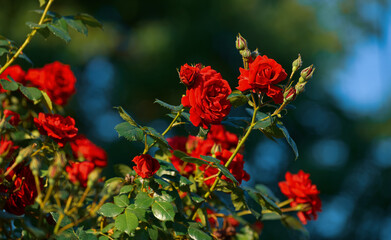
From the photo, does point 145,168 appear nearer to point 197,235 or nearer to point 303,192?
point 197,235

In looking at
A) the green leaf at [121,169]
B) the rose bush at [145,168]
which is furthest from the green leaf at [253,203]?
the green leaf at [121,169]

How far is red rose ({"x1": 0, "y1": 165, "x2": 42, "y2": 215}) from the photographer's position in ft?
2.51

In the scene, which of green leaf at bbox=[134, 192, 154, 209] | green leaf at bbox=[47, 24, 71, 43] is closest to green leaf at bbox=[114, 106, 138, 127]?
green leaf at bbox=[134, 192, 154, 209]

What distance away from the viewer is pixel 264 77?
29.4 inches

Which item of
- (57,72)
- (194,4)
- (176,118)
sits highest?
(176,118)

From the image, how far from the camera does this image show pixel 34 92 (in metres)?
0.91

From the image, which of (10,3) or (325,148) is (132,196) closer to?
(10,3)

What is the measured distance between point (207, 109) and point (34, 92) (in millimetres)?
351

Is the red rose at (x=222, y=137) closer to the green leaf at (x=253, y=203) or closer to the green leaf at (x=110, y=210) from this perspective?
the green leaf at (x=253, y=203)

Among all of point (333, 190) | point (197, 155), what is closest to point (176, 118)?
point (197, 155)

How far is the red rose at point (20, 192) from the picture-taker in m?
0.77

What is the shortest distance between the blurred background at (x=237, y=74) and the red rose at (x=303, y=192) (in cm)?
317

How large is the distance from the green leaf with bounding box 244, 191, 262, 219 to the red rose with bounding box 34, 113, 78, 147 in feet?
1.03

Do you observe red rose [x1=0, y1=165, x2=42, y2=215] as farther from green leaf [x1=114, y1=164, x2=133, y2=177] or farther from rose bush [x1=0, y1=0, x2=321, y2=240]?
green leaf [x1=114, y1=164, x2=133, y2=177]
